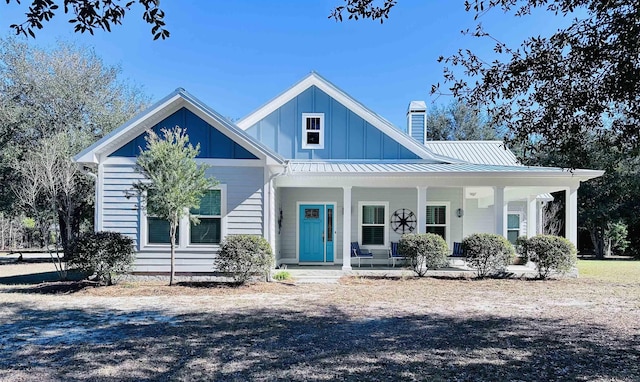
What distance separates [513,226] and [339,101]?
953 centimetres

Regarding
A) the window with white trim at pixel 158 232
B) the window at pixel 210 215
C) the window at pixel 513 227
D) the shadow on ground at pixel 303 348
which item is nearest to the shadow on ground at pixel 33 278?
the window with white trim at pixel 158 232

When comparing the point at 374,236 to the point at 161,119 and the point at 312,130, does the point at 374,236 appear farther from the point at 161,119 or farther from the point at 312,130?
the point at 161,119

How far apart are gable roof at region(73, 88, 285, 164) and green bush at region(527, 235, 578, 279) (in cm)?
716

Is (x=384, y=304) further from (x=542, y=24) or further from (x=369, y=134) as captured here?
(x=369, y=134)

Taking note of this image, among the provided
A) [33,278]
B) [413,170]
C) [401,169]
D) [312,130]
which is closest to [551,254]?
[413,170]

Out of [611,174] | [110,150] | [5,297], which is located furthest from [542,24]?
[611,174]

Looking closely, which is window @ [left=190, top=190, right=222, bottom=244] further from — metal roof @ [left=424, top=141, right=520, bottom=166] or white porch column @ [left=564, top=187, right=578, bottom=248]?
white porch column @ [left=564, top=187, right=578, bottom=248]

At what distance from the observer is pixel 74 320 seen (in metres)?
6.46

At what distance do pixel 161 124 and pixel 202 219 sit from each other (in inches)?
103

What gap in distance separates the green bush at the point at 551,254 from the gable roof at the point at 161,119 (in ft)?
23.5

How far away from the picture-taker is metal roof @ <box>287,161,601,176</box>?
11.4 meters

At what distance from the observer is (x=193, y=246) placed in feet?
34.4

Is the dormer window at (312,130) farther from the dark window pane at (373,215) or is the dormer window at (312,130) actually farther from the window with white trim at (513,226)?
the window with white trim at (513,226)

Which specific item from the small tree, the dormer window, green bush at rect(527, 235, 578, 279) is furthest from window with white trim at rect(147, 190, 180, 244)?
green bush at rect(527, 235, 578, 279)
